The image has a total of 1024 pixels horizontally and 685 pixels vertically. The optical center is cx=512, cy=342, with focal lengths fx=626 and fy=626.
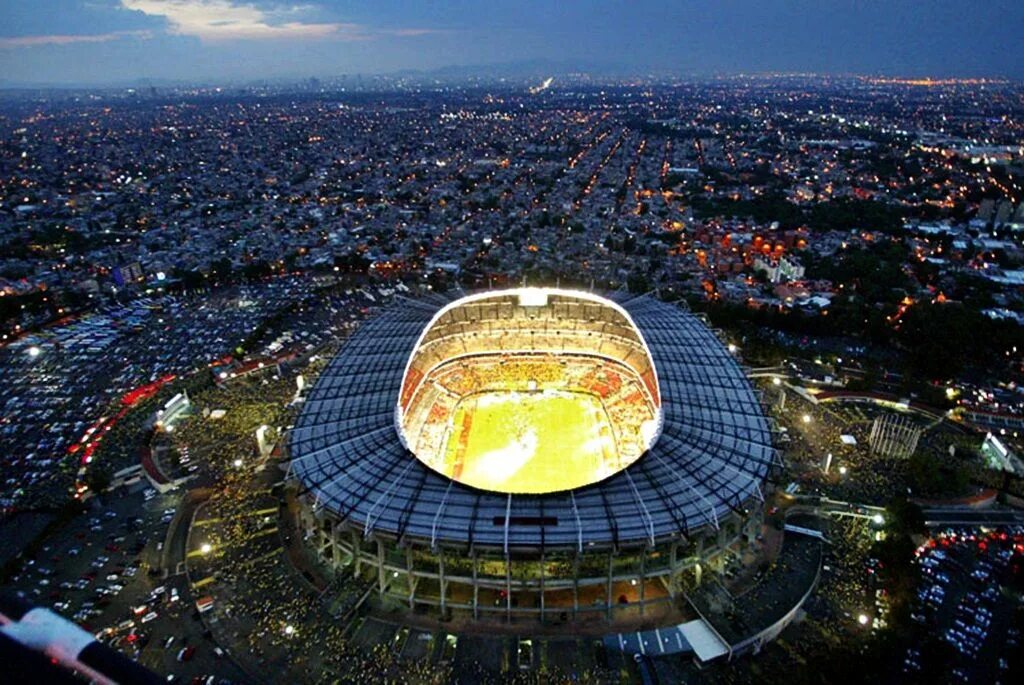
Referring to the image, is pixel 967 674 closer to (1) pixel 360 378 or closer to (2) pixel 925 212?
(1) pixel 360 378

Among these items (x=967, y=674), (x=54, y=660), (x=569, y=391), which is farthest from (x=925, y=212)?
(x=54, y=660)

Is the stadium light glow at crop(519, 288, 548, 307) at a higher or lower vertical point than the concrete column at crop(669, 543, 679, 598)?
higher

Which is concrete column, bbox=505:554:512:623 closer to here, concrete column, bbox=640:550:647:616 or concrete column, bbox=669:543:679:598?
concrete column, bbox=640:550:647:616

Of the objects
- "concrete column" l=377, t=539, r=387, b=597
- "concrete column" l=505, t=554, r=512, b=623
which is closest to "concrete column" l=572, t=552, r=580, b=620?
"concrete column" l=505, t=554, r=512, b=623

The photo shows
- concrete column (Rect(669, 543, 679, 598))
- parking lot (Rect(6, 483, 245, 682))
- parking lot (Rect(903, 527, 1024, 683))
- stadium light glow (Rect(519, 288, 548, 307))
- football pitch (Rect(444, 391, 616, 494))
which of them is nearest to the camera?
parking lot (Rect(6, 483, 245, 682))

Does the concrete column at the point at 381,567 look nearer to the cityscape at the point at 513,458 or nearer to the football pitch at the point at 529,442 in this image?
the cityscape at the point at 513,458

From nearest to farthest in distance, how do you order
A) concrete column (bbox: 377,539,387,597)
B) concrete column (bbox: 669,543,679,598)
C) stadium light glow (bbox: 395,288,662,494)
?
concrete column (bbox: 669,543,679,598) → concrete column (bbox: 377,539,387,597) → stadium light glow (bbox: 395,288,662,494)

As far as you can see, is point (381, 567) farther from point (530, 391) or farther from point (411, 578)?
point (530, 391)
